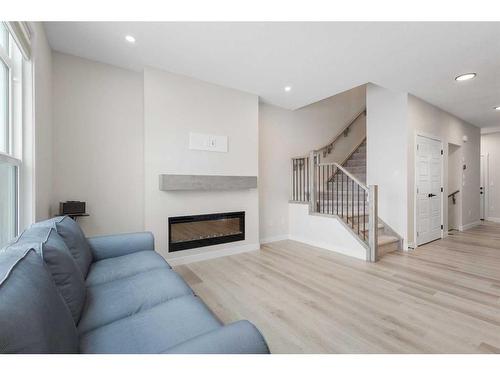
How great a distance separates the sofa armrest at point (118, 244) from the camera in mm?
2171

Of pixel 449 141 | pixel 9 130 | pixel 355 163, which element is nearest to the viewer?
pixel 9 130

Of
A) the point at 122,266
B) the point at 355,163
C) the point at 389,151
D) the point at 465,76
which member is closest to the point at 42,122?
the point at 122,266

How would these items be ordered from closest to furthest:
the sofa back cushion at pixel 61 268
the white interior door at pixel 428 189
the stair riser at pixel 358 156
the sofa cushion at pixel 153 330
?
1. the sofa cushion at pixel 153 330
2. the sofa back cushion at pixel 61 268
3. the white interior door at pixel 428 189
4. the stair riser at pixel 358 156

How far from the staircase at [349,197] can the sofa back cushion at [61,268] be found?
3.42 metres

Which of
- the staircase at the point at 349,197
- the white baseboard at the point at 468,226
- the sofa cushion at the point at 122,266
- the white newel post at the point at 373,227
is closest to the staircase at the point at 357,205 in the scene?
the staircase at the point at 349,197

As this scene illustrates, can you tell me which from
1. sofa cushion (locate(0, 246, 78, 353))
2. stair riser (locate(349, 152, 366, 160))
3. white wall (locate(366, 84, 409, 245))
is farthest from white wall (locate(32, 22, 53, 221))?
stair riser (locate(349, 152, 366, 160))

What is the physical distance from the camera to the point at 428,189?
4.40 m

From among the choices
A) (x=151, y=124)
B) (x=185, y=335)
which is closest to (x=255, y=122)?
(x=151, y=124)

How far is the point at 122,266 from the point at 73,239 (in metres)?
0.41

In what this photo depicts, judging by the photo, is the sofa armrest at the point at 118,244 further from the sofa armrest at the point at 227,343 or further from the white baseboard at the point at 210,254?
the sofa armrest at the point at 227,343

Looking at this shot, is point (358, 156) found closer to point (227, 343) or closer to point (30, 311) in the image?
point (227, 343)

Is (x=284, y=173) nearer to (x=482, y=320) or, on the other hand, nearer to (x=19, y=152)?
(x=482, y=320)

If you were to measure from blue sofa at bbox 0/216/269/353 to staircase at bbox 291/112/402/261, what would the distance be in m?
2.94

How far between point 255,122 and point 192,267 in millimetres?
2562
